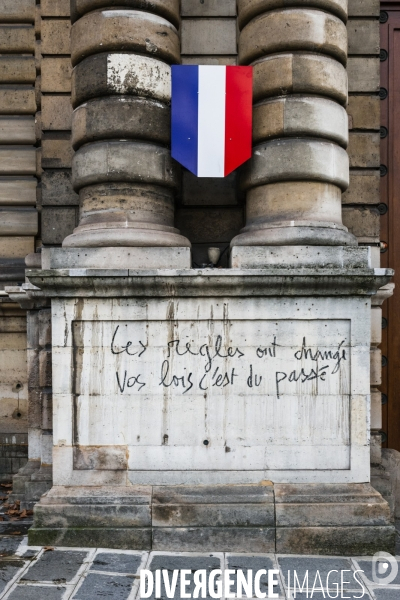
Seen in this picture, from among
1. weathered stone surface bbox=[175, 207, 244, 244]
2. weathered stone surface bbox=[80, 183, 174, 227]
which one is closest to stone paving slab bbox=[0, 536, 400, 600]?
weathered stone surface bbox=[80, 183, 174, 227]

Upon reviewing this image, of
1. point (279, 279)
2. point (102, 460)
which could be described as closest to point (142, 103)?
point (279, 279)

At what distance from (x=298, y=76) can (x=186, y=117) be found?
48.3 inches

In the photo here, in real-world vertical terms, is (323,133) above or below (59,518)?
above

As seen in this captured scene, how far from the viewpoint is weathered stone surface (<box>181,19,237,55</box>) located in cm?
640

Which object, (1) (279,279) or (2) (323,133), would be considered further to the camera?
(2) (323,133)

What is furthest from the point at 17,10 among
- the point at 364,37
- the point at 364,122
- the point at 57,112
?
the point at 364,122

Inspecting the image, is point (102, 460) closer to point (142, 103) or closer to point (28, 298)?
point (28, 298)

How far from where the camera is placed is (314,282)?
529cm

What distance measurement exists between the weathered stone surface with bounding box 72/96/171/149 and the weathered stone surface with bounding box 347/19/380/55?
2.58 meters

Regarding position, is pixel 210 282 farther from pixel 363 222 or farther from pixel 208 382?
pixel 363 222

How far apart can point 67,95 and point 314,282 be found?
385cm

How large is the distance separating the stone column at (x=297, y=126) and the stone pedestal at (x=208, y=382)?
1.96 ft

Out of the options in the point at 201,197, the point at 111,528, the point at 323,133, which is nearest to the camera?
the point at 111,528

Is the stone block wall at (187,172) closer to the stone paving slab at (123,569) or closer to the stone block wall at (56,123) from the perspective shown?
the stone block wall at (56,123)
